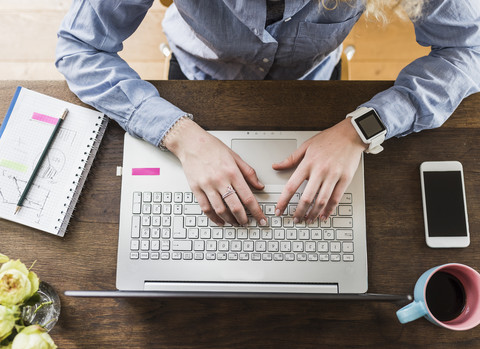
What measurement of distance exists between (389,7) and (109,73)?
577 mm

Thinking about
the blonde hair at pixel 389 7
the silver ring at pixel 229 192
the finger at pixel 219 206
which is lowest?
the finger at pixel 219 206

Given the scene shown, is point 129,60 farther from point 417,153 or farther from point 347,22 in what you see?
point 417,153

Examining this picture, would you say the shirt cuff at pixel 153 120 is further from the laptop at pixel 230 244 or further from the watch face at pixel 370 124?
the watch face at pixel 370 124

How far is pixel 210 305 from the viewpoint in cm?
75

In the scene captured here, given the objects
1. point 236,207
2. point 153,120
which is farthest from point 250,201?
point 153,120

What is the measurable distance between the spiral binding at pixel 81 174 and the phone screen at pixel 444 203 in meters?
0.69

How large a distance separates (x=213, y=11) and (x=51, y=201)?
1.67 ft

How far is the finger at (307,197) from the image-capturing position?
2.39 ft

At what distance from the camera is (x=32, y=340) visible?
511 mm

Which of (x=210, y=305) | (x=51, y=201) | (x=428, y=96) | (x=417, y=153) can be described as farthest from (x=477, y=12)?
(x=51, y=201)

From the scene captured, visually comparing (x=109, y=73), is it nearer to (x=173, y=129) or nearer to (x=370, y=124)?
(x=173, y=129)

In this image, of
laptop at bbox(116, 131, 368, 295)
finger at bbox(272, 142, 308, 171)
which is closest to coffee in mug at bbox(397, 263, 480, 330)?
laptop at bbox(116, 131, 368, 295)

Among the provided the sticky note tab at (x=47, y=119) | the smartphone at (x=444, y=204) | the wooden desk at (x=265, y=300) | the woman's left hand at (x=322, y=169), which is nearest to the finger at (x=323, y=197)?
the woman's left hand at (x=322, y=169)

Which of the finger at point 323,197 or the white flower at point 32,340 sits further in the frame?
the finger at point 323,197
